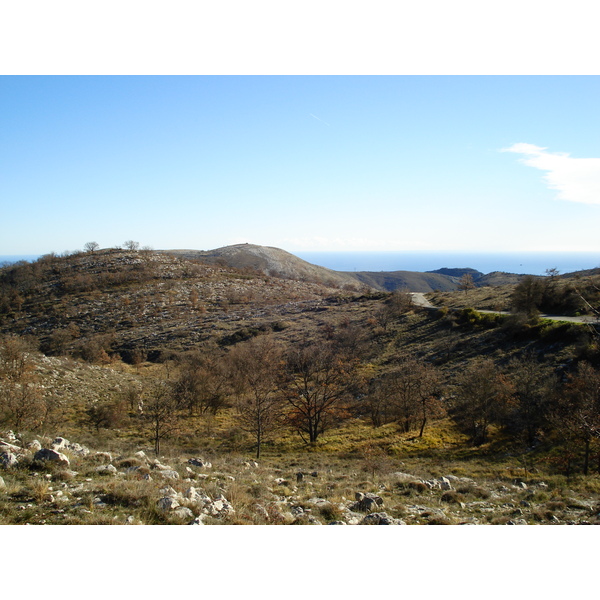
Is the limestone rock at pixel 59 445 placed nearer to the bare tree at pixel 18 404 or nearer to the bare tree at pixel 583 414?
the bare tree at pixel 18 404

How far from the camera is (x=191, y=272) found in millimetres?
84438

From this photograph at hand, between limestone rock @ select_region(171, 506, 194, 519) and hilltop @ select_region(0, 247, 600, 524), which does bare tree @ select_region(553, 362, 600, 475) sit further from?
limestone rock @ select_region(171, 506, 194, 519)

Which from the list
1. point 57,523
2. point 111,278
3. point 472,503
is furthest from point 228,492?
point 111,278

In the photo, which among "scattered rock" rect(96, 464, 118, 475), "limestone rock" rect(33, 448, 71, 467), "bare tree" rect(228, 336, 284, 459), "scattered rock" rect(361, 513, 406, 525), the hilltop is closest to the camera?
"scattered rock" rect(361, 513, 406, 525)

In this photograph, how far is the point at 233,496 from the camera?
8117 millimetres

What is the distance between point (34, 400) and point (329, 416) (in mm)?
18949

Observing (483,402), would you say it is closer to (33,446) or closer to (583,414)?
(583,414)

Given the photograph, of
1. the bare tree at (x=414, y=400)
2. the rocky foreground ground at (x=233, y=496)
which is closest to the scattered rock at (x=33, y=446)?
the rocky foreground ground at (x=233, y=496)

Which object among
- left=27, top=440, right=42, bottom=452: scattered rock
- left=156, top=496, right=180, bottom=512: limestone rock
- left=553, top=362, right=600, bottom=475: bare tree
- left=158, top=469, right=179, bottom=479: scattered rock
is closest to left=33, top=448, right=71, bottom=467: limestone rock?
left=27, top=440, right=42, bottom=452: scattered rock

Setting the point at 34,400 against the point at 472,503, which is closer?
the point at 472,503

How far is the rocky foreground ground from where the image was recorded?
20.3 feet

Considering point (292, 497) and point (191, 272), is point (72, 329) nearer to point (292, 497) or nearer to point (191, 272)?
point (191, 272)

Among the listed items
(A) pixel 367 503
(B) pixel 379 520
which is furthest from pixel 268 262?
(B) pixel 379 520

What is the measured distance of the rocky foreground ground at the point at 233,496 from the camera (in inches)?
244
